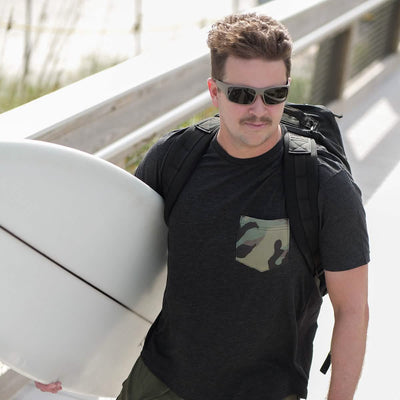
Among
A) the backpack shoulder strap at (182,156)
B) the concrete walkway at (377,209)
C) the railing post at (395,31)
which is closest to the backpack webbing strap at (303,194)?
the backpack shoulder strap at (182,156)

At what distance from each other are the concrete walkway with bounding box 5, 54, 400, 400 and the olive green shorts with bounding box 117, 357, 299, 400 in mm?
671

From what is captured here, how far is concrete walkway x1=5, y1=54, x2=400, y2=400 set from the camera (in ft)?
10.3

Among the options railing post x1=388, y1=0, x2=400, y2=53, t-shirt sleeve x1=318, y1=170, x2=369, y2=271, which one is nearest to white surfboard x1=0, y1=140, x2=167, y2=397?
t-shirt sleeve x1=318, y1=170, x2=369, y2=271

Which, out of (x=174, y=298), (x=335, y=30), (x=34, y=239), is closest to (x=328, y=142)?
(x=174, y=298)

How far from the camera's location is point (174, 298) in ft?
7.15

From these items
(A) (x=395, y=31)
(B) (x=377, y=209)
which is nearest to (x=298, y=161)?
(B) (x=377, y=209)

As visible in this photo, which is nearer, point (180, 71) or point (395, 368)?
point (395, 368)

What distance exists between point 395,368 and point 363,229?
141 centimetres

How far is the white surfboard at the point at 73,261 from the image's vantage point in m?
2.06

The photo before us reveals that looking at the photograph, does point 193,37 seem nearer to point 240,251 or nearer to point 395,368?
point 395,368

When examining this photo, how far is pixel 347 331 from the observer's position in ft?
6.70

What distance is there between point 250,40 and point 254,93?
0.42ft

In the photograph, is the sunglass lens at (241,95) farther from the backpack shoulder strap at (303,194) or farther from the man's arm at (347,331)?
the man's arm at (347,331)

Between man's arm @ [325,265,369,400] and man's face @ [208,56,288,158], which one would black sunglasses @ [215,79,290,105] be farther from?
man's arm @ [325,265,369,400]
